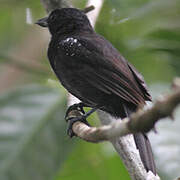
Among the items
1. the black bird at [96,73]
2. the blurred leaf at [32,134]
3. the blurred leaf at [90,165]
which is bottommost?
the blurred leaf at [90,165]

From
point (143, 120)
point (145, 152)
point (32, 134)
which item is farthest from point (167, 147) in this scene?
point (143, 120)

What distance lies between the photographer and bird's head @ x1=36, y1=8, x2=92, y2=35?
3736mm

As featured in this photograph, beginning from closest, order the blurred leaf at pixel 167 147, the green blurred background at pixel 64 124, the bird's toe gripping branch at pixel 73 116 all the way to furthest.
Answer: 1. the bird's toe gripping branch at pixel 73 116
2. the blurred leaf at pixel 167 147
3. the green blurred background at pixel 64 124

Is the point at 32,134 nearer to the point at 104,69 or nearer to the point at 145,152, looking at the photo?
the point at 104,69

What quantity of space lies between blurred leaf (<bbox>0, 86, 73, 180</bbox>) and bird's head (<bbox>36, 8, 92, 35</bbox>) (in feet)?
1.92

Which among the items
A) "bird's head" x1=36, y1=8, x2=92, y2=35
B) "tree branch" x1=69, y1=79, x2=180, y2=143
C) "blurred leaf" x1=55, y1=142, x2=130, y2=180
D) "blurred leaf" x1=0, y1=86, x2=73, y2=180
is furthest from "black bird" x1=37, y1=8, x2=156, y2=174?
"tree branch" x1=69, y1=79, x2=180, y2=143

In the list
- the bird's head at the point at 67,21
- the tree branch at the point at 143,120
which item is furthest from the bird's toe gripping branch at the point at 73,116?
the tree branch at the point at 143,120

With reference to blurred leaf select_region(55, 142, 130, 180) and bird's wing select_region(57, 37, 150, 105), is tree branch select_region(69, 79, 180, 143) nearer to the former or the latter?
bird's wing select_region(57, 37, 150, 105)

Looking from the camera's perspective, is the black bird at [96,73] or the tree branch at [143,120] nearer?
the tree branch at [143,120]

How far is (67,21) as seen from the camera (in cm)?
382

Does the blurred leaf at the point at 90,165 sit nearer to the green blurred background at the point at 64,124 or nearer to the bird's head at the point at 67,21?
the green blurred background at the point at 64,124

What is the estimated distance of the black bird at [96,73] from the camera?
3.03 m

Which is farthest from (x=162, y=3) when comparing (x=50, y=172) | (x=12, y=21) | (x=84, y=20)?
(x=12, y=21)

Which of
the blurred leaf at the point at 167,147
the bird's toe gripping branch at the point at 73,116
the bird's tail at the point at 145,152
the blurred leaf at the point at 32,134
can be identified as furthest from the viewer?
the blurred leaf at the point at 32,134
